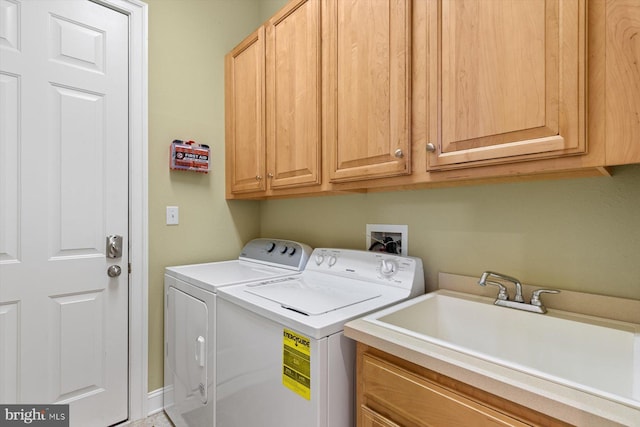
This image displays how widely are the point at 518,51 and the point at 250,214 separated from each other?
1.96 meters

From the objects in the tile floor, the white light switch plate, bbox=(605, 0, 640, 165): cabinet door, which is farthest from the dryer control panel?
bbox=(605, 0, 640, 165): cabinet door

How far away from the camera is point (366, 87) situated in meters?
1.30

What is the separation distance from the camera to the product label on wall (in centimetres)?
94

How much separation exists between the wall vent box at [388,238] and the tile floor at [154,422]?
5.21ft

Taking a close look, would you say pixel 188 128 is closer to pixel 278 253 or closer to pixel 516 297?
pixel 278 253

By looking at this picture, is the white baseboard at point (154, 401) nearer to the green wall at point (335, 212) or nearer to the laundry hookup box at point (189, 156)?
the green wall at point (335, 212)

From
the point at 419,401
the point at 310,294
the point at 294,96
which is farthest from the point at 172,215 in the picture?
the point at 419,401

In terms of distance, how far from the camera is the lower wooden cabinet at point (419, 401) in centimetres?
67

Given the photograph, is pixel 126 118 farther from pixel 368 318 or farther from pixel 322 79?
pixel 368 318

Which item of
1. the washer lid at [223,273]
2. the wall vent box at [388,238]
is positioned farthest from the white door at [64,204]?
the wall vent box at [388,238]

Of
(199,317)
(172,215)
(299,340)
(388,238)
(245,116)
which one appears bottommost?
(199,317)

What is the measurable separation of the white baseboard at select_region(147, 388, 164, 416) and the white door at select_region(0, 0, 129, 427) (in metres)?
0.14

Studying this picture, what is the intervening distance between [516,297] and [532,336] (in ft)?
0.45

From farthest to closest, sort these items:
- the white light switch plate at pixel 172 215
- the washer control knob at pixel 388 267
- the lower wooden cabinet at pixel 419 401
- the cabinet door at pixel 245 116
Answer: the white light switch plate at pixel 172 215
the cabinet door at pixel 245 116
the washer control knob at pixel 388 267
the lower wooden cabinet at pixel 419 401
